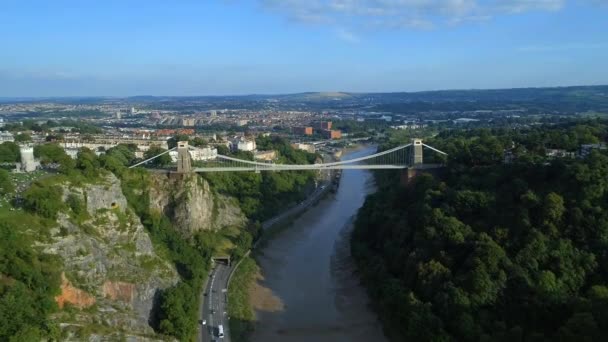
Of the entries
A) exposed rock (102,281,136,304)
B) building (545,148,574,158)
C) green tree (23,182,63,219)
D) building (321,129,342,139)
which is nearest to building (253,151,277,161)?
building (545,148,574,158)

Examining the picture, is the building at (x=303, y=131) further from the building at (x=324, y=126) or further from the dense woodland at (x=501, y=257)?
the dense woodland at (x=501, y=257)

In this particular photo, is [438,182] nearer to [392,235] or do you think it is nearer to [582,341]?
[392,235]

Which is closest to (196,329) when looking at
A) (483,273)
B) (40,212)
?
(40,212)

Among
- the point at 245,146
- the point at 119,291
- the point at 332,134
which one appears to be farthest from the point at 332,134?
the point at 119,291

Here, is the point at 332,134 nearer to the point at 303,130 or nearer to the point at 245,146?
the point at 303,130

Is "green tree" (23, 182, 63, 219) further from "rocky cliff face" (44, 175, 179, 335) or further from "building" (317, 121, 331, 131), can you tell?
"building" (317, 121, 331, 131)

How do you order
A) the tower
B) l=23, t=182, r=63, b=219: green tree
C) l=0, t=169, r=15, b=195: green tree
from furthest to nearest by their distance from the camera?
the tower → l=0, t=169, r=15, b=195: green tree → l=23, t=182, r=63, b=219: green tree

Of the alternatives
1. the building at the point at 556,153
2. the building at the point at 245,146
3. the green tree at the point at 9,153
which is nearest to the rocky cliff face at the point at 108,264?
the green tree at the point at 9,153
